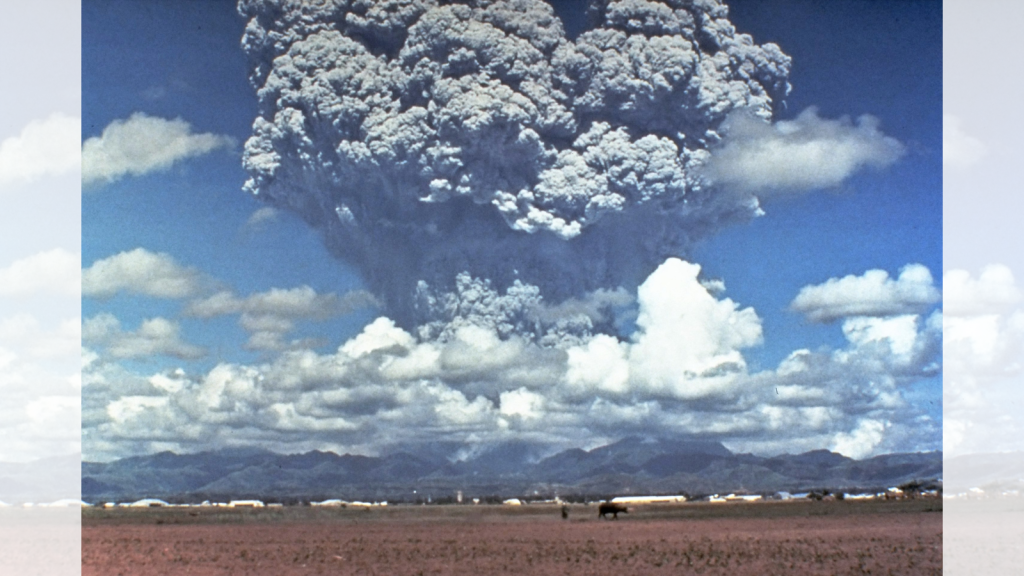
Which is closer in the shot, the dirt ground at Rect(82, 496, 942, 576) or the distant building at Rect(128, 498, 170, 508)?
the dirt ground at Rect(82, 496, 942, 576)

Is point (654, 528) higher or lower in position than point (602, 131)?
lower

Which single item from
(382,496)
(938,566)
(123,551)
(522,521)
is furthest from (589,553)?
(382,496)

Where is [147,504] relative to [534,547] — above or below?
below

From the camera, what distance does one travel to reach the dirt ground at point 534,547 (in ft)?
109

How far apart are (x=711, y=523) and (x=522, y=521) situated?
9.85 meters

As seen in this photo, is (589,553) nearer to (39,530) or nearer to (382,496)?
(39,530)

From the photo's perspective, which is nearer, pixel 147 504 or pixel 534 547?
pixel 534 547

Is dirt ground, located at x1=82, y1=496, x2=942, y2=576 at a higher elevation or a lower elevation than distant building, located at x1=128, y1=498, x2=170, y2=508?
higher

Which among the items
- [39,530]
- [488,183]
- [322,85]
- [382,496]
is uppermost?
[322,85]

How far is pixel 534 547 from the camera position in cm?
3891

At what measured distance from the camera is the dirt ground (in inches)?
1303

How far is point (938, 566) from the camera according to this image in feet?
108

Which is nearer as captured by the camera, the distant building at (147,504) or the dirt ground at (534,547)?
the dirt ground at (534,547)

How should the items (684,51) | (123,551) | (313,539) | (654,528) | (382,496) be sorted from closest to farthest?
1. (123,551)
2. (313,539)
3. (654,528)
4. (684,51)
5. (382,496)
